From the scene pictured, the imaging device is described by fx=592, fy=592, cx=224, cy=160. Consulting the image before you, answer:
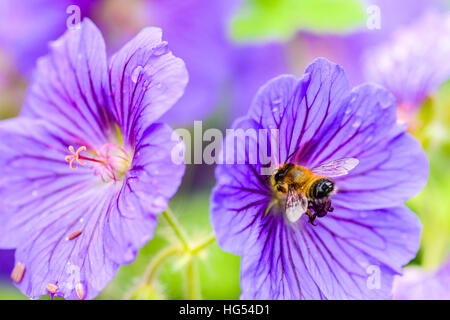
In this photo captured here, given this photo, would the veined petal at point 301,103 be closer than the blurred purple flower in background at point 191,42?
Yes

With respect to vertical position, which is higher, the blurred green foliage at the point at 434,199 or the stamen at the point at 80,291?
the blurred green foliage at the point at 434,199

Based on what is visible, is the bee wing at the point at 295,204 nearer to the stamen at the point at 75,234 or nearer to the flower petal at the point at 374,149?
the flower petal at the point at 374,149

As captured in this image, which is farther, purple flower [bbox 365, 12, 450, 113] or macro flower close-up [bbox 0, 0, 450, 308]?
purple flower [bbox 365, 12, 450, 113]

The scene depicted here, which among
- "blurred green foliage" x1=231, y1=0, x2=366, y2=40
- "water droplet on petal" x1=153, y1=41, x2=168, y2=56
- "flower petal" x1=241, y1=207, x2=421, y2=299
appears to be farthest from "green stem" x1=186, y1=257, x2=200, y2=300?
"blurred green foliage" x1=231, y1=0, x2=366, y2=40

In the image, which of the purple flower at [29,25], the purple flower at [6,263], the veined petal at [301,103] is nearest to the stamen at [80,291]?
the veined petal at [301,103]

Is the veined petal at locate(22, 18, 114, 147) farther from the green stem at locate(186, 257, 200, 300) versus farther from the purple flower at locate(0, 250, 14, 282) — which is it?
the purple flower at locate(0, 250, 14, 282)

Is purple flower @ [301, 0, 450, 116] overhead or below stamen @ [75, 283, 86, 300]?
overhead
